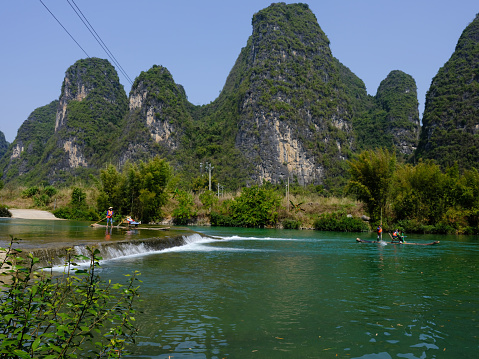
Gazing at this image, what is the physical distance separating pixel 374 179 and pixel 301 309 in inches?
1207

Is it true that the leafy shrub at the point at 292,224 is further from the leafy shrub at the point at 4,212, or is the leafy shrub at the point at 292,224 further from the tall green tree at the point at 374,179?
the leafy shrub at the point at 4,212

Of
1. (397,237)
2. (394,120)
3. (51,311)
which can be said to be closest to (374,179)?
(397,237)

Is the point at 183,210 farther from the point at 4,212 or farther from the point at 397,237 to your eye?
the point at 397,237

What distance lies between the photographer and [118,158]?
12019cm

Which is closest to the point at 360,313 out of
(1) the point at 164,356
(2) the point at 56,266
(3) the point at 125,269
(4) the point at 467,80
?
(1) the point at 164,356

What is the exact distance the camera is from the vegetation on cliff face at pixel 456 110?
7906 centimetres

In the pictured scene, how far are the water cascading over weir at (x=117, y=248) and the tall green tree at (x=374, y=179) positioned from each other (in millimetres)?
21068

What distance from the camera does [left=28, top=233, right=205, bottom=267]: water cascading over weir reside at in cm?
1036

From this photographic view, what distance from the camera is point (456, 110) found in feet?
287

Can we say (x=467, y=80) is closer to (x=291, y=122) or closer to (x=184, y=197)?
(x=291, y=122)

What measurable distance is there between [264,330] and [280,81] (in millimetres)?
118780

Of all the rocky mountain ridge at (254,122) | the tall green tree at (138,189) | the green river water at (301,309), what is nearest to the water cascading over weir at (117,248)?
the green river water at (301,309)

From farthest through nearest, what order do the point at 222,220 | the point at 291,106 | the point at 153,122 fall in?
the point at 153,122 → the point at 291,106 → the point at 222,220

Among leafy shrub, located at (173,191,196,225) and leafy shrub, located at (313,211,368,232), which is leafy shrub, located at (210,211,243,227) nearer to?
leafy shrub, located at (173,191,196,225)
